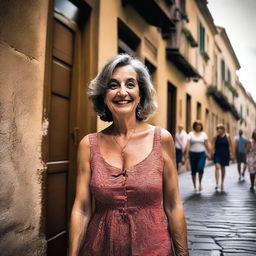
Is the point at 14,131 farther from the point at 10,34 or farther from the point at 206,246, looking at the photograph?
the point at 206,246

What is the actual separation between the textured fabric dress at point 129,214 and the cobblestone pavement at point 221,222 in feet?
8.10

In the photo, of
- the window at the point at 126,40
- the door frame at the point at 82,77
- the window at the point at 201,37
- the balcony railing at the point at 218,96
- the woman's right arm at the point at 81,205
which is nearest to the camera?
the woman's right arm at the point at 81,205

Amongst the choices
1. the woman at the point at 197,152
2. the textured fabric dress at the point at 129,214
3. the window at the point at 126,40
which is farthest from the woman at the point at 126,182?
Result: the woman at the point at 197,152

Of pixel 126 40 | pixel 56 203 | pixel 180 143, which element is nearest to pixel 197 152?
pixel 180 143

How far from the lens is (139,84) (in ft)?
7.15

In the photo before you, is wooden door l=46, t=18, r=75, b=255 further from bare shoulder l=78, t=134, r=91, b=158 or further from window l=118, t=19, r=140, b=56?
window l=118, t=19, r=140, b=56

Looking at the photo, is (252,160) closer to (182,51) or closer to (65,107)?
(182,51)

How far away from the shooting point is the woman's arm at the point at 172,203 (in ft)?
6.49

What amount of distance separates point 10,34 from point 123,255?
190 cm

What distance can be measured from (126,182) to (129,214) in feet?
0.48

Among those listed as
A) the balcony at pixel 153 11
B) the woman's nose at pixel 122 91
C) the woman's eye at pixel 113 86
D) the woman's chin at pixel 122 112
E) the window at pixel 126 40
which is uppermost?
the balcony at pixel 153 11

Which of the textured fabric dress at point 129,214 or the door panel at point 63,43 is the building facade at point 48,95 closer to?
the door panel at point 63,43

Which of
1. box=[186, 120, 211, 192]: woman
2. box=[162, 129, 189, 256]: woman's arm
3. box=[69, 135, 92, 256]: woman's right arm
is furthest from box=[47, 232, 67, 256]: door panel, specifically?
box=[186, 120, 211, 192]: woman

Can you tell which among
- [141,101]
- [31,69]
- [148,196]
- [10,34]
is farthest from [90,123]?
[148,196]
